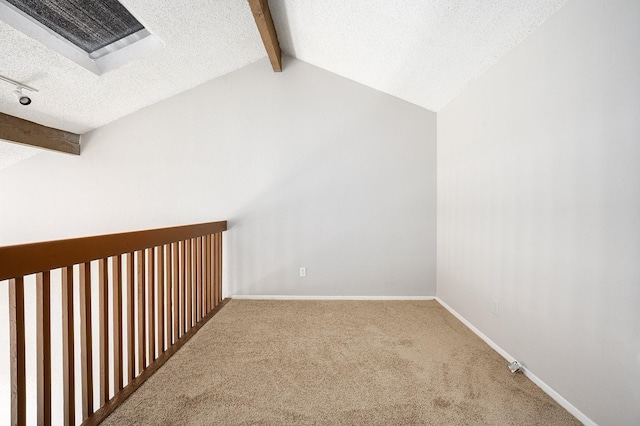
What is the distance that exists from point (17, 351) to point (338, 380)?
4.64ft

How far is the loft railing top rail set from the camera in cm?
96

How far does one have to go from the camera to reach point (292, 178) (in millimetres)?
2986

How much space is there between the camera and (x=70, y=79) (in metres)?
2.32

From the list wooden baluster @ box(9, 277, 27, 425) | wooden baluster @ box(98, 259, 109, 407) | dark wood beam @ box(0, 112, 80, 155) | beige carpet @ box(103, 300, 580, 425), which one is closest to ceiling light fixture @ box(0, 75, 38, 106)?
dark wood beam @ box(0, 112, 80, 155)

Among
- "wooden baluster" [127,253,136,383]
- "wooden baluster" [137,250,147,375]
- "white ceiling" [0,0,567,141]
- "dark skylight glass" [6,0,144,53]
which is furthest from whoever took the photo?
"dark skylight glass" [6,0,144,53]

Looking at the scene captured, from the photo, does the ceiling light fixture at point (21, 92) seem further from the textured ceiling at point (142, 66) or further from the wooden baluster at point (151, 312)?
the wooden baluster at point (151, 312)

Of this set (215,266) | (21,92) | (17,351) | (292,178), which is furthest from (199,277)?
(21,92)

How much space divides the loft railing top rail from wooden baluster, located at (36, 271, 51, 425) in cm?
8

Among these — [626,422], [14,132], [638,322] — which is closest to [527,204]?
[638,322]

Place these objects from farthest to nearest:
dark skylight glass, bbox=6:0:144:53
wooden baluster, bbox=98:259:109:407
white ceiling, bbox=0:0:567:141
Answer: dark skylight glass, bbox=6:0:144:53, white ceiling, bbox=0:0:567:141, wooden baluster, bbox=98:259:109:407

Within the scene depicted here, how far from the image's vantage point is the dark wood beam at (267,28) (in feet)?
6.67

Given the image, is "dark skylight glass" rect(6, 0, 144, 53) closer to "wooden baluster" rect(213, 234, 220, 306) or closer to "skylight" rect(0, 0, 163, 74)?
"skylight" rect(0, 0, 163, 74)

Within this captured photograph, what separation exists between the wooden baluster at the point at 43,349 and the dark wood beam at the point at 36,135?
2.39 m

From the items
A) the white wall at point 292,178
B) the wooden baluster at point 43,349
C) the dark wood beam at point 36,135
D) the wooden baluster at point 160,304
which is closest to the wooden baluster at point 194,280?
the wooden baluster at point 160,304
